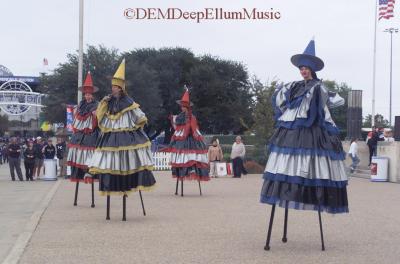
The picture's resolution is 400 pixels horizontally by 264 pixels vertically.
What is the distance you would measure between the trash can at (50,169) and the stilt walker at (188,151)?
10738 millimetres

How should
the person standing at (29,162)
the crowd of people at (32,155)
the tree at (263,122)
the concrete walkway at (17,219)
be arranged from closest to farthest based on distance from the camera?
the concrete walkway at (17,219) → the person standing at (29,162) → the crowd of people at (32,155) → the tree at (263,122)

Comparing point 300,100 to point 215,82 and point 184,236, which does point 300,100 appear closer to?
point 184,236

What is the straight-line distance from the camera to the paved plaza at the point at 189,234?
807 cm

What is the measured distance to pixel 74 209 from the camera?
45.3ft

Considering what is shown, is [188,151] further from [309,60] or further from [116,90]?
[309,60]

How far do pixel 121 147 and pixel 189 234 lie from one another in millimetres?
2274

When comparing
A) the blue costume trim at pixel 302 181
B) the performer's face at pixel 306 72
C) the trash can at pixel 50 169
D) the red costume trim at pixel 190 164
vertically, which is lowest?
the trash can at pixel 50 169

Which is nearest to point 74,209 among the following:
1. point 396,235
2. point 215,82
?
point 396,235

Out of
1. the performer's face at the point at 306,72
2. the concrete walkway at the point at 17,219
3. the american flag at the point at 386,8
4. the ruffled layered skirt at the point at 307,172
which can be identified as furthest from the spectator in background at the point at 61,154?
the american flag at the point at 386,8

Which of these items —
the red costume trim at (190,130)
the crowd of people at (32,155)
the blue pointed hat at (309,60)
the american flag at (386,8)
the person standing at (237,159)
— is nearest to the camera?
the blue pointed hat at (309,60)

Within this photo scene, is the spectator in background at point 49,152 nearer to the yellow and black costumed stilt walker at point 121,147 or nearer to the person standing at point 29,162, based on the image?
the person standing at point 29,162

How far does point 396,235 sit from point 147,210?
5.29 meters

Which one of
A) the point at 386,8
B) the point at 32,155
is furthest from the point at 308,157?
the point at 386,8

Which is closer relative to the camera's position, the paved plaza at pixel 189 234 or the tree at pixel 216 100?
the paved plaza at pixel 189 234
